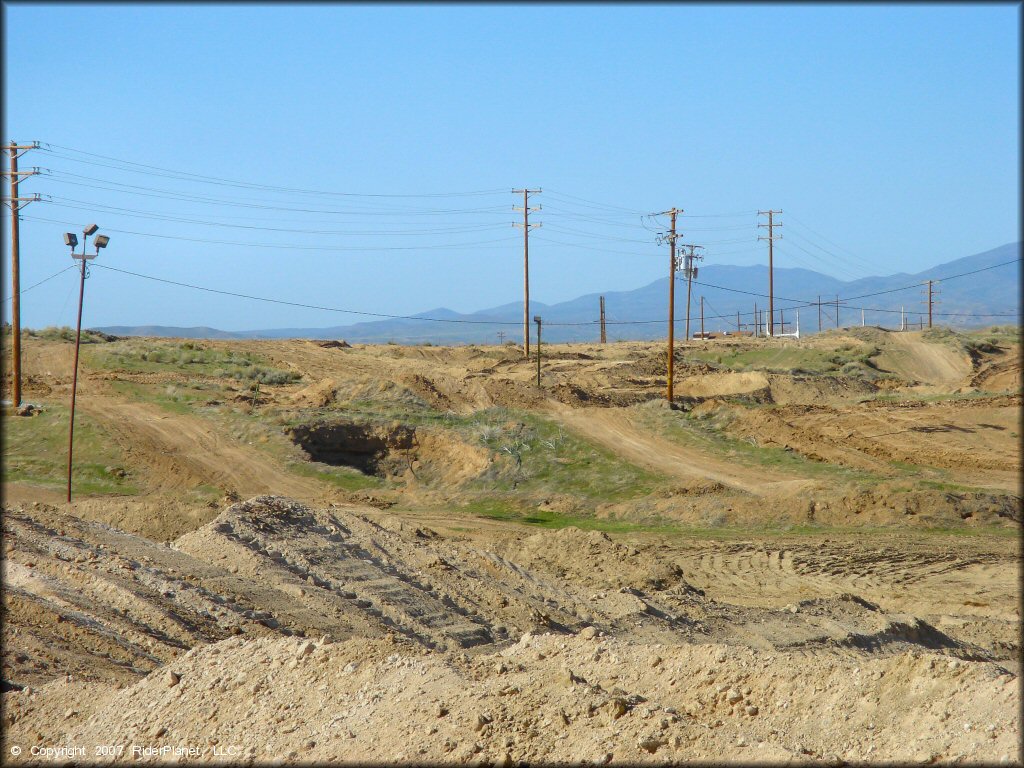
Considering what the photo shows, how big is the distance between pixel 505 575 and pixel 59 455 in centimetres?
1711

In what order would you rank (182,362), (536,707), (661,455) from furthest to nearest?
(182,362) → (661,455) → (536,707)

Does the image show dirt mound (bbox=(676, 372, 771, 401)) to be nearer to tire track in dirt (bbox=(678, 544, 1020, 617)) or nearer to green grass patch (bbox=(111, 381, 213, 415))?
green grass patch (bbox=(111, 381, 213, 415))

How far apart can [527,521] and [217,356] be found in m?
27.2

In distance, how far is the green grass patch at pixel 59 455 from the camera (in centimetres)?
2700

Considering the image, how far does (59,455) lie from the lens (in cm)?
2848

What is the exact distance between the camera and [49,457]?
2831 cm

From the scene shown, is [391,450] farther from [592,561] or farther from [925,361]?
[925,361]

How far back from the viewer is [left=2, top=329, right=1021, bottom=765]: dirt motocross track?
856cm

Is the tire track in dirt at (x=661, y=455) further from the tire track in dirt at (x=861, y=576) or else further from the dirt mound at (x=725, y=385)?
the dirt mound at (x=725, y=385)

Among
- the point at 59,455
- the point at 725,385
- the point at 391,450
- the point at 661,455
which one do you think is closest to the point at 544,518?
the point at 661,455

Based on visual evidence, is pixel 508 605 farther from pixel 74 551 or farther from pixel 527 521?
pixel 527 521

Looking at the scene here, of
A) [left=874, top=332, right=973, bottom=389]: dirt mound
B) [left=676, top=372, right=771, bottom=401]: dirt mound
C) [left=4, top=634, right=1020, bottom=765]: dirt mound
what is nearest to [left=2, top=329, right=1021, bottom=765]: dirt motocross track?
[left=4, top=634, right=1020, bottom=765]: dirt mound

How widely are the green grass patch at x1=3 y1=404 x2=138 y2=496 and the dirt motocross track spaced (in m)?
0.18

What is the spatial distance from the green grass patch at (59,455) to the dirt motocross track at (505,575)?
183 millimetres
